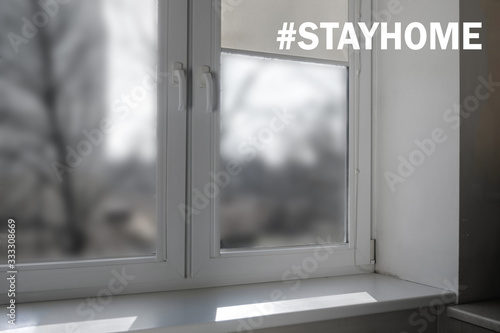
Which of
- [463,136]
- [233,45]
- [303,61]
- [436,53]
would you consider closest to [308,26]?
[303,61]

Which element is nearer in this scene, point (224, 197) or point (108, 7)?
point (108, 7)

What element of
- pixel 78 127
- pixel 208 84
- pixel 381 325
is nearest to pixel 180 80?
pixel 208 84

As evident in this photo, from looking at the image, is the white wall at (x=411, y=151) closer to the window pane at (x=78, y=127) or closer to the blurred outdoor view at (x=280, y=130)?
the blurred outdoor view at (x=280, y=130)

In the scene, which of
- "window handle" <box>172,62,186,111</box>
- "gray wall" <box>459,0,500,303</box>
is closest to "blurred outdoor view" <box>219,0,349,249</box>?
"window handle" <box>172,62,186,111</box>

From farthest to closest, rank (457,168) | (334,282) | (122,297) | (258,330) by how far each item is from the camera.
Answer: (334,282) → (457,168) → (122,297) → (258,330)

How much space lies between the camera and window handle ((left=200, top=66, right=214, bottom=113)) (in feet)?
4.55

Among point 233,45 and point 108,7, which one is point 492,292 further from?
point 108,7

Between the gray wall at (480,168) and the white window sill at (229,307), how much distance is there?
0.43 feet

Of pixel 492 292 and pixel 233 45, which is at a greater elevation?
pixel 233 45

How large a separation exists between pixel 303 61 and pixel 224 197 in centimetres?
52

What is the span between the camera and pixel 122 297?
1.29m

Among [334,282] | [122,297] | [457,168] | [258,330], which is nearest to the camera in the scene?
[258,330]

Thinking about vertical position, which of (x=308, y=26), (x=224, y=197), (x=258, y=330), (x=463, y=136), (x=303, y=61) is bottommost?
(x=258, y=330)

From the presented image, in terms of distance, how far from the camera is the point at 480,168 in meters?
1.43
